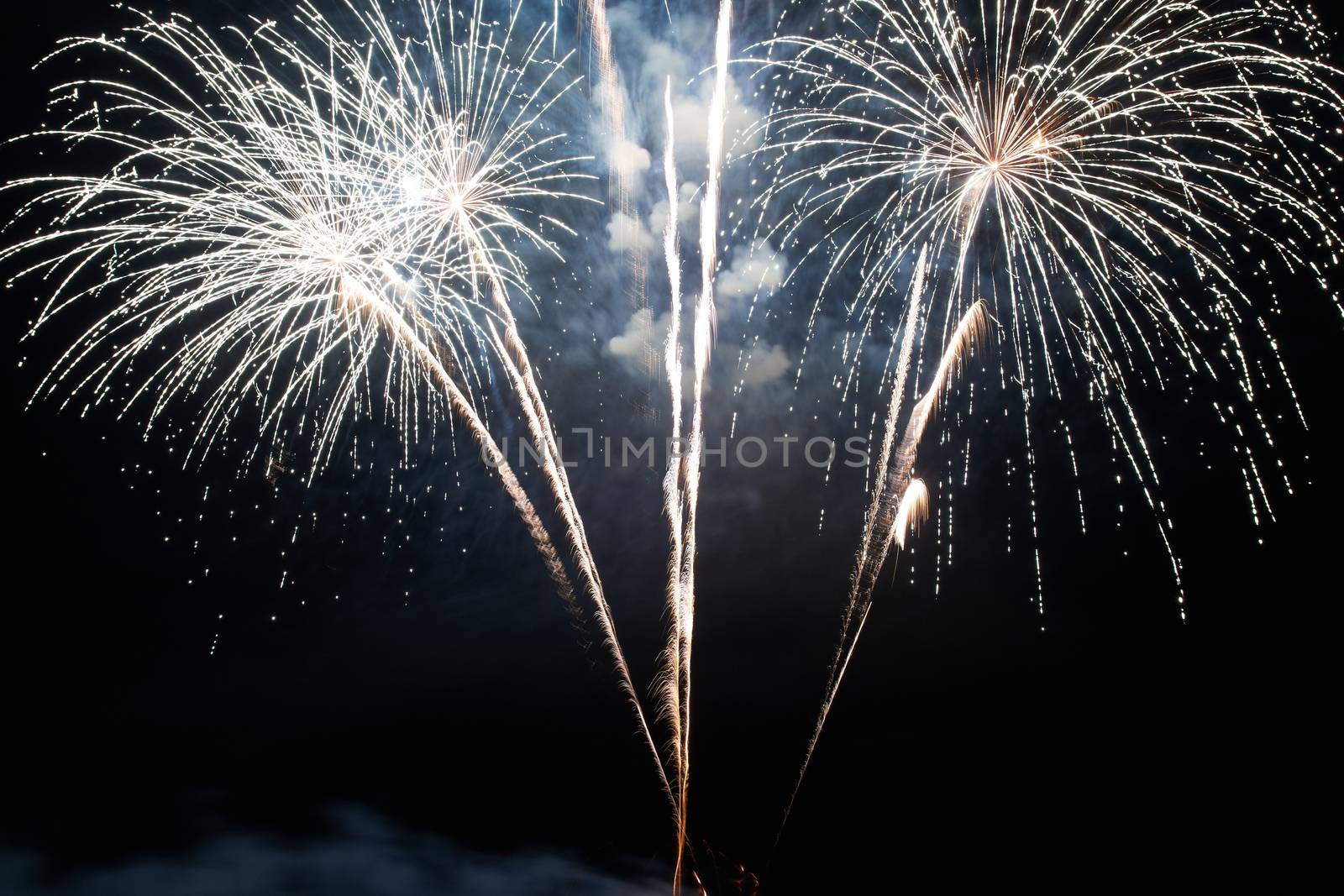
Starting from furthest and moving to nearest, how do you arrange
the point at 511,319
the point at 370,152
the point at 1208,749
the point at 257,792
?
the point at 1208,749 < the point at 257,792 < the point at 511,319 < the point at 370,152

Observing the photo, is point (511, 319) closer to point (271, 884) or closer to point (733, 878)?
point (733, 878)

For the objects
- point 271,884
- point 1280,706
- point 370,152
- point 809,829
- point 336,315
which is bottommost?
point 271,884

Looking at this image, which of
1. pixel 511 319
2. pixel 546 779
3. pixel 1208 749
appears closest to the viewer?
pixel 511 319

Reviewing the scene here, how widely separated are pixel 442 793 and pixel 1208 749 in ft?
142

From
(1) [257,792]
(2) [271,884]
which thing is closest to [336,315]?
(2) [271,884]

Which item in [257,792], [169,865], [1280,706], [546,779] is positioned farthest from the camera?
[546,779]

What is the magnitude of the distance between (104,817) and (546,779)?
20.5 m

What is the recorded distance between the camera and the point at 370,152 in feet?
26.7

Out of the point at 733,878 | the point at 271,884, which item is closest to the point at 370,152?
the point at 733,878

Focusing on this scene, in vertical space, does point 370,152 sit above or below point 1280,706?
above

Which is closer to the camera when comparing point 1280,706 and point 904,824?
point 1280,706

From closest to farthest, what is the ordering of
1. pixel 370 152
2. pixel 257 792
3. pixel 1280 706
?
1. pixel 370 152
2. pixel 1280 706
3. pixel 257 792

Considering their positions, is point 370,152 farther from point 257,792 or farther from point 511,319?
point 257,792

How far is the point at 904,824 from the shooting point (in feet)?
93.2
